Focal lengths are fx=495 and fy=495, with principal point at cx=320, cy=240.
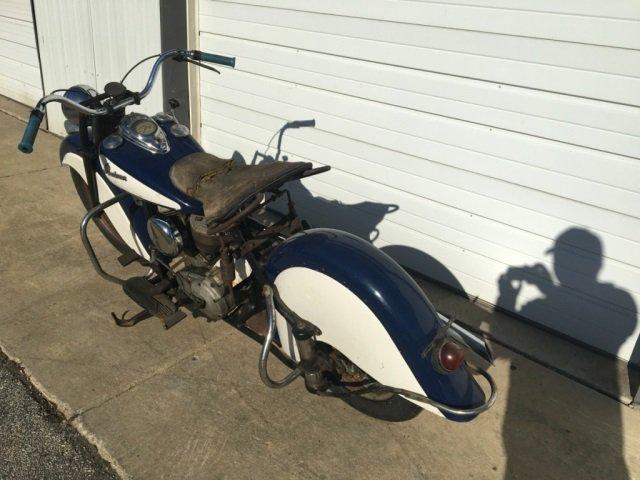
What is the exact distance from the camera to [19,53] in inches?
278

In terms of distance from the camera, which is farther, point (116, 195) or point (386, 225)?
point (386, 225)

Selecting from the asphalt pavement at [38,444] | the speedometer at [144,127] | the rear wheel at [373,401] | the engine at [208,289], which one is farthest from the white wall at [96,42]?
the rear wheel at [373,401]

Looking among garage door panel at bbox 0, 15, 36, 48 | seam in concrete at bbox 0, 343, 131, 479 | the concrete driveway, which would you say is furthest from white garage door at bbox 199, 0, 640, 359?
garage door panel at bbox 0, 15, 36, 48

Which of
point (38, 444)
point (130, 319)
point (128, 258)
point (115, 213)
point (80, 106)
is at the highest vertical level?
point (80, 106)

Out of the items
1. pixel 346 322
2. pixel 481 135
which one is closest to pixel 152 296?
pixel 346 322

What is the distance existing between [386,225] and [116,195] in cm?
198

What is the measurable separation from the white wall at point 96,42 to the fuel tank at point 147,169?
7.43 feet

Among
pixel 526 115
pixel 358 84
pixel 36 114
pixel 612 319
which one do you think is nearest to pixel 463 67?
pixel 526 115

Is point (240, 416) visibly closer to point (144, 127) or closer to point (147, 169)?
point (147, 169)

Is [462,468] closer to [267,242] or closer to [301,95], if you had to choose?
[267,242]

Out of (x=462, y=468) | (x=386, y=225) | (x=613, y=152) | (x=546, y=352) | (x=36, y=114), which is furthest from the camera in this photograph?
(x=386, y=225)

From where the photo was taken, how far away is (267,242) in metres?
2.61

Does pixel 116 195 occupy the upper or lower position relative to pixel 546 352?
upper

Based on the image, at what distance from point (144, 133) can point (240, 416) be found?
1580 millimetres
